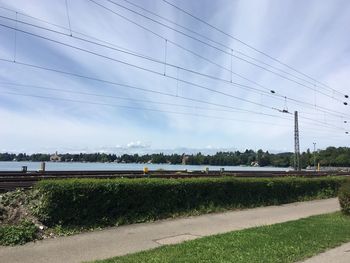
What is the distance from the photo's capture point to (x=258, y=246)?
33.2ft

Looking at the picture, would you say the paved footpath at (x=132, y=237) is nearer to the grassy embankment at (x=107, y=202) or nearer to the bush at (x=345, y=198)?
the grassy embankment at (x=107, y=202)

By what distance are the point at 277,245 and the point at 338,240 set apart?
208 centimetres

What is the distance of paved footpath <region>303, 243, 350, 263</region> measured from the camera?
356 inches

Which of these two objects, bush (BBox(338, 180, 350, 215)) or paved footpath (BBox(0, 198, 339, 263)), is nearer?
paved footpath (BBox(0, 198, 339, 263))

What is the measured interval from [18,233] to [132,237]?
2749 millimetres

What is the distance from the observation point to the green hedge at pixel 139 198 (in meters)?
11.8

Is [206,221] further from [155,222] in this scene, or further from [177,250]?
[177,250]

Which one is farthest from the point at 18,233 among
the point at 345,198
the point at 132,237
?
the point at 345,198

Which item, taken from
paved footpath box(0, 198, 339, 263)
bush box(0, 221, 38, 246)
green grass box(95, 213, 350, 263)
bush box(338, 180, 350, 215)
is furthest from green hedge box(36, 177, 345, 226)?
bush box(338, 180, 350, 215)

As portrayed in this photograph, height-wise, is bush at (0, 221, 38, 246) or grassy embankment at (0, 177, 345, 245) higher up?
grassy embankment at (0, 177, 345, 245)

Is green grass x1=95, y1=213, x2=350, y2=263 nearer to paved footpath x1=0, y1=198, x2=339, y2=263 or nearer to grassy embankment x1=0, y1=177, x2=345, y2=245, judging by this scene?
paved footpath x1=0, y1=198, x2=339, y2=263

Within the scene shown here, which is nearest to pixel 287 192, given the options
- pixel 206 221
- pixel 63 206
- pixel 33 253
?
pixel 206 221

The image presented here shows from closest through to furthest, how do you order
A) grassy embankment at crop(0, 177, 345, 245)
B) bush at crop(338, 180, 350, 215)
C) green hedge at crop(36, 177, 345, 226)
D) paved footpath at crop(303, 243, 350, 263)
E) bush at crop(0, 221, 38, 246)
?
1. paved footpath at crop(303, 243, 350, 263)
2. bush at crop(0, 221, 38, 246)
3. grassy embankment at crop(0, 177, 345, 245)
4. green hedge at crop(36, 177, 345, 226)
5. bush at crop(338, 180, 350, 215)

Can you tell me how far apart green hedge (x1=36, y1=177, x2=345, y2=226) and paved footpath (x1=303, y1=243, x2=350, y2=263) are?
5.80 m
